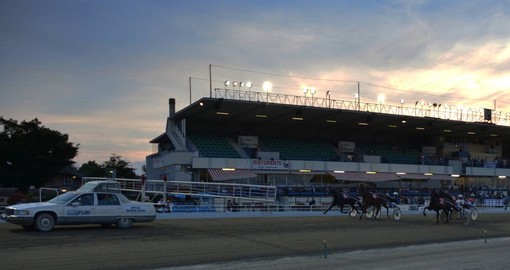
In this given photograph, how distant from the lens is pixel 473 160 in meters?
69.8

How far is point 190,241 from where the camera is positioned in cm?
1761

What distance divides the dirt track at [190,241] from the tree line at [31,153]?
35.8 meters

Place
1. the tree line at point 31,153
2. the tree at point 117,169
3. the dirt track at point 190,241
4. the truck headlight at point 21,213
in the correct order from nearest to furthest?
the dirt track at point 190,241
the truck headlight at point 21,213
the tree line at point 31,153
the tree at point 117,169

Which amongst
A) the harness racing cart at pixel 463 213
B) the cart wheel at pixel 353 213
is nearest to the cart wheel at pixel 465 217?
the harness racing cart at pixel 463 213

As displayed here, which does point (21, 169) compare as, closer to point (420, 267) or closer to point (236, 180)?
point (236, 180)

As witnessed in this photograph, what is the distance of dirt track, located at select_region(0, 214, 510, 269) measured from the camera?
1368 centimetres

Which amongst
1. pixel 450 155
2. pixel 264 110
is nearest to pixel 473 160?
pixel 450 155

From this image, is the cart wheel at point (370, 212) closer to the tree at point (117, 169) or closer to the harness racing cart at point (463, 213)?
the harness racing cart at point (463, 213)

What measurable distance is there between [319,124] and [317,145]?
2537 mm

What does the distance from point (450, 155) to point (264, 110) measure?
1194 inches

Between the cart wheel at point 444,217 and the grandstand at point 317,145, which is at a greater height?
the grandstand at point 317,145

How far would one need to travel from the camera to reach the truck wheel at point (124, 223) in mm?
20797

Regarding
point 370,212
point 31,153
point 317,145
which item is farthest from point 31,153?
point 370,212

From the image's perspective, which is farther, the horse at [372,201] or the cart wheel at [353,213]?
the cart wheel at [353,213]
